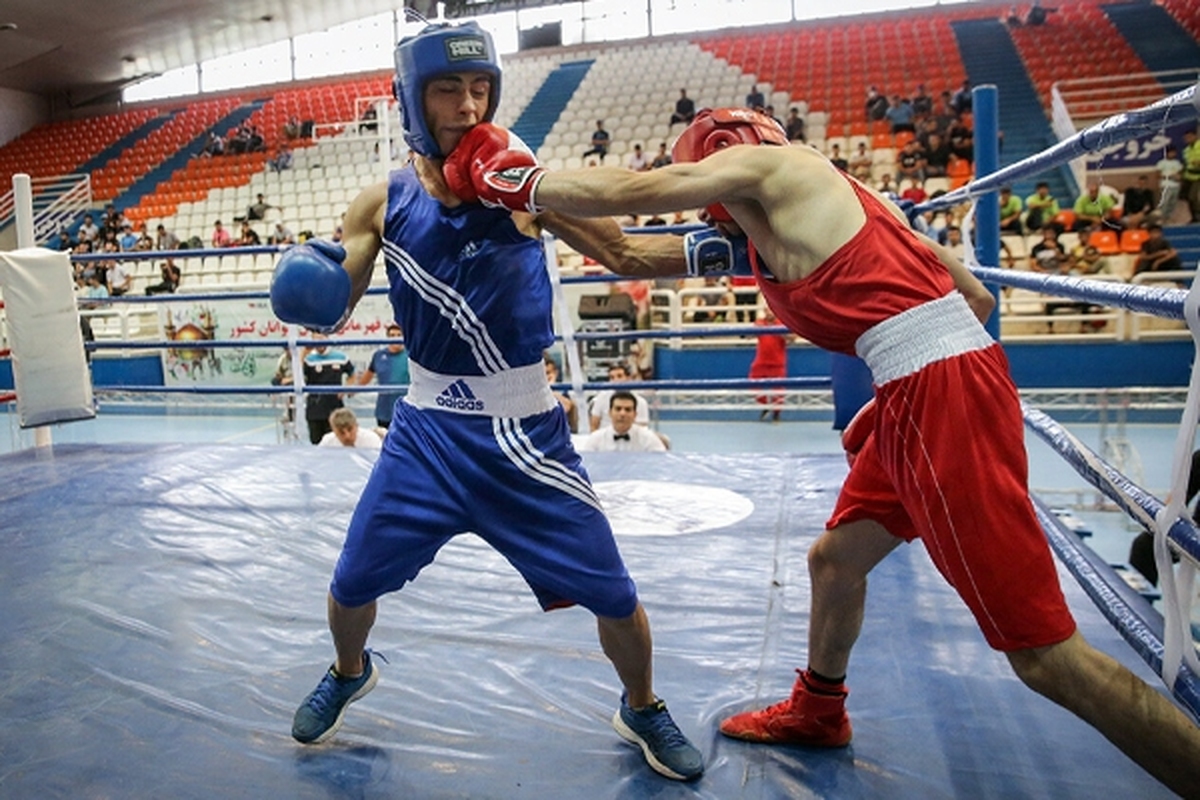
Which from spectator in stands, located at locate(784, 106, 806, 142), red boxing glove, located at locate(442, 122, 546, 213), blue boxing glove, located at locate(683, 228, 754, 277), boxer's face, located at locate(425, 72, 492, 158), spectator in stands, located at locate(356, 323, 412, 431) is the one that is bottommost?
spectator in stands, located at locate(356, 323, 412, 431)

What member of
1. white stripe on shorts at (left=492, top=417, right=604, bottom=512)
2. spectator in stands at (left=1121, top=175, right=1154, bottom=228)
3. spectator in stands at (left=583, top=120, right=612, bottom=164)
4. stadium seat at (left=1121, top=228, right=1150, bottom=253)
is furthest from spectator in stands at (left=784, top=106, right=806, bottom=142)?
white stripe on shorts at (left=492, top=417, right=604, bottom=512)

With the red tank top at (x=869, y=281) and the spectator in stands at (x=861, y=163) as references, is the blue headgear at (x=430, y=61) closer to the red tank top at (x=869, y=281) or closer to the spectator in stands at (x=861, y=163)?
the red tank top at (x=869, y=281)

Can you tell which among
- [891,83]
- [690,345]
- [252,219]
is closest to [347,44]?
[252,219]

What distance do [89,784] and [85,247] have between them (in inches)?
629

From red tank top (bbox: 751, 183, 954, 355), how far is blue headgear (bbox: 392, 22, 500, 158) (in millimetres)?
696

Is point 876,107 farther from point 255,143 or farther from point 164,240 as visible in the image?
point 255,143

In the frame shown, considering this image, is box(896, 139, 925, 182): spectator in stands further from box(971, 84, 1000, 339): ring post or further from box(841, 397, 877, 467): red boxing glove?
box(841, 397, 877, 467): red boxing glove

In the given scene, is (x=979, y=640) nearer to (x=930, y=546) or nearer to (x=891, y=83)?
(x=930, y=546)

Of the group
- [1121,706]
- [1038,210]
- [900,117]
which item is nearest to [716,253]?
[1121,706]

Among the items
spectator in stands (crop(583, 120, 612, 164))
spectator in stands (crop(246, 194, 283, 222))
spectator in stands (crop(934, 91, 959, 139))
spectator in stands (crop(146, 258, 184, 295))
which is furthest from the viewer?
spectator in stands (crop(246, 194, 283, 222))

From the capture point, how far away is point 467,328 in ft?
5.87

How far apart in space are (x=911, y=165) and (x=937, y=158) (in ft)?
1.47

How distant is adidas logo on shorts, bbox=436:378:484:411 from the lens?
1.82 meters

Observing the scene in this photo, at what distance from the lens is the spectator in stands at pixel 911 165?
1141 centimetres
